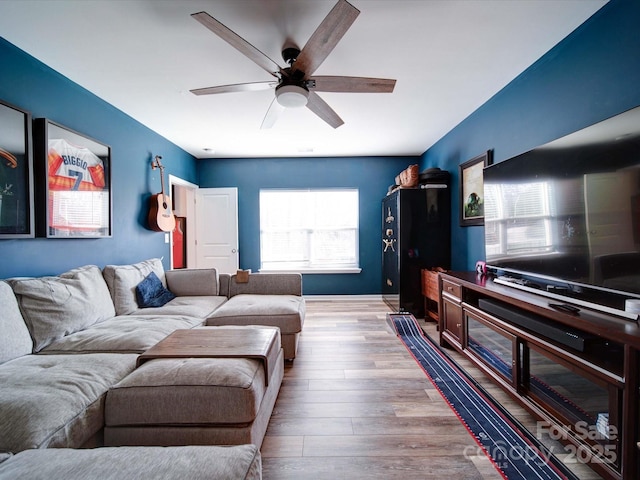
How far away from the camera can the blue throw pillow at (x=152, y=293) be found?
2.50 m

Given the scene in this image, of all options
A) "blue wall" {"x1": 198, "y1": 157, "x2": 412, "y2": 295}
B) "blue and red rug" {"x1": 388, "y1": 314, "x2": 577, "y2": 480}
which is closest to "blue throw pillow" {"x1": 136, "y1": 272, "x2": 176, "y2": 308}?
"blue wall" {"x1": 198, "y1": 157, "x2": 412, "y2": 295}

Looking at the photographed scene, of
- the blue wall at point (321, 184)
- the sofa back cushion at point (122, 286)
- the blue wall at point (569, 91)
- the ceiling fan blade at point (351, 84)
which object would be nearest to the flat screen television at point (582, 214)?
the blue wall at point (569, 91)

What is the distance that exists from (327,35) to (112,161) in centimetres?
259

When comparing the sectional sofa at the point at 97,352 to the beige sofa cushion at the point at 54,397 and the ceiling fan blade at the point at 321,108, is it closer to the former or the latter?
the beige sofa cushion at the point at 54,397

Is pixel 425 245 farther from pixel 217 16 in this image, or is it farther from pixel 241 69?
pixel 217 16

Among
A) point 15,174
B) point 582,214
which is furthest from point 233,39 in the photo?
point 582,214

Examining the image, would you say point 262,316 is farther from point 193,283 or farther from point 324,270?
point 324,270

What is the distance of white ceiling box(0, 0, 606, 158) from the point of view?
5.19 feet

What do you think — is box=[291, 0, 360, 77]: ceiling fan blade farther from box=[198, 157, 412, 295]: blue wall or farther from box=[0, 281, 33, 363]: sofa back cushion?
box=[198, 157, 412, 295]: blue wall

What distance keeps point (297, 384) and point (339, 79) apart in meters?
2.24

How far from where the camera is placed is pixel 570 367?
129cm

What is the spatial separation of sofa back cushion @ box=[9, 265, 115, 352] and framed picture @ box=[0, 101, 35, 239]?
15.6 inches

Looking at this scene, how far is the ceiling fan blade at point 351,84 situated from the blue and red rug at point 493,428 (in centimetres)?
217

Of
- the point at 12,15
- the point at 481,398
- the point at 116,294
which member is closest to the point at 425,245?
the point at 481,398
